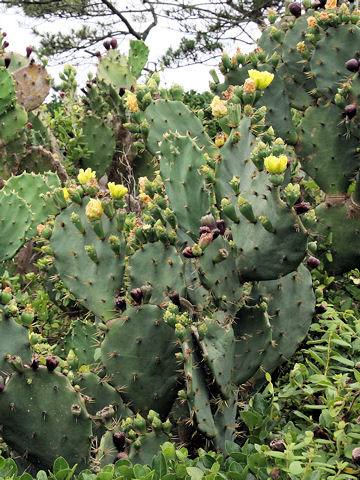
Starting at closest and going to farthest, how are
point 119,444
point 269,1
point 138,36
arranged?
point 119,444 → point 269,1 → point 138,36

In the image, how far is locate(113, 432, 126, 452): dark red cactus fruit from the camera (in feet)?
7.64

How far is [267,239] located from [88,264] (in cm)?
76

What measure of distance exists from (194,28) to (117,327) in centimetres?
1204

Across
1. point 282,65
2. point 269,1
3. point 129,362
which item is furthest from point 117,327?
point 269,1

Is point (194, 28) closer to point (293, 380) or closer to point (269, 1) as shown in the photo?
point (269, 1)

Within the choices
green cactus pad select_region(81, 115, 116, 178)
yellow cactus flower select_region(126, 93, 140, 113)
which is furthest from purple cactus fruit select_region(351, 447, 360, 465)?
green cactus pad select_region(81, 115, 116, 178)

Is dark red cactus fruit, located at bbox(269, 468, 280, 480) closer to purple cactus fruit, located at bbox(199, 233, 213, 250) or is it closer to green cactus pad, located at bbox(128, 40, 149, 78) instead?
purple cactus fruit, located at bbox(199, 233, 213, 250)

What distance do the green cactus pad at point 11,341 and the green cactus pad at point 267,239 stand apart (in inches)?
34.3

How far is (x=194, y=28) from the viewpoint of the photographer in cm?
1352

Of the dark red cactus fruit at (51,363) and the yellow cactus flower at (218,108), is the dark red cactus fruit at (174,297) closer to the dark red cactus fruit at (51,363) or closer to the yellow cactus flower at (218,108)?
the dark red cactus fruit at (51,363)

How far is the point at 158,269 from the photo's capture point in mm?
2582

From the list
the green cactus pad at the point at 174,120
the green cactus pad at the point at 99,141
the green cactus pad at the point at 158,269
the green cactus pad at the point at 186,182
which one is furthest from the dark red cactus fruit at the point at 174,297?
the green cactus pad at the point at 99,141

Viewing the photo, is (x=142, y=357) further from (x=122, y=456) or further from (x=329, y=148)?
(x=329, y=148)

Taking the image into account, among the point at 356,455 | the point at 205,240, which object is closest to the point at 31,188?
the point at 205,240
